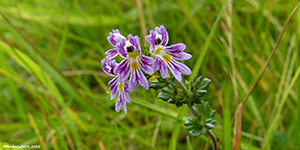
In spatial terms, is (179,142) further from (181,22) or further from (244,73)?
(181,22)

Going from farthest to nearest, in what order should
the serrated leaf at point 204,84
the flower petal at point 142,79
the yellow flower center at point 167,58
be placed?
the serrated leaf at point 204,84 < the yellow flower center at point 167,58 < the flower petal at point 142,79

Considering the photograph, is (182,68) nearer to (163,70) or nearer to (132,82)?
(163,70)

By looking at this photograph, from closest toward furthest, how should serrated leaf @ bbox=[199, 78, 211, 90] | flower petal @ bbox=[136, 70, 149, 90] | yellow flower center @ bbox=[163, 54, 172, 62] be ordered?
1. flower petal @ bbox=[136, 70, 149, 90]
2. yellow flower center @ bbox=[163, 54, 172, 62]
3. serrated leaf @ bbox=[199, 78, 211, 90]

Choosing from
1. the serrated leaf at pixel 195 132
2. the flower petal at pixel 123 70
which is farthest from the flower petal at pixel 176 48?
the serrated leaf at pixel 195 132

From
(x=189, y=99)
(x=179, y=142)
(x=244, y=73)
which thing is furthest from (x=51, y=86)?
(x=244, y=73)

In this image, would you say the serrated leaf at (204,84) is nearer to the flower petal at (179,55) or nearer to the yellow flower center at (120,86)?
the flower petal at (179,55)

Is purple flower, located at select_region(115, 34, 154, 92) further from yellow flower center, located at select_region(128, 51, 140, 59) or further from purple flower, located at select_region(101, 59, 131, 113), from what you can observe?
purple flower, located at select_region(101, 59, 131, 113)

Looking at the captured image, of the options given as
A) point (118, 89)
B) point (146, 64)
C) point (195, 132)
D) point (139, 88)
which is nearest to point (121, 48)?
point (146, 64)

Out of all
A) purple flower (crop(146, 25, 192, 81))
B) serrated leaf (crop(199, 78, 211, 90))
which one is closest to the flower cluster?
purple flower (crop(146, 25, 192, 81))
